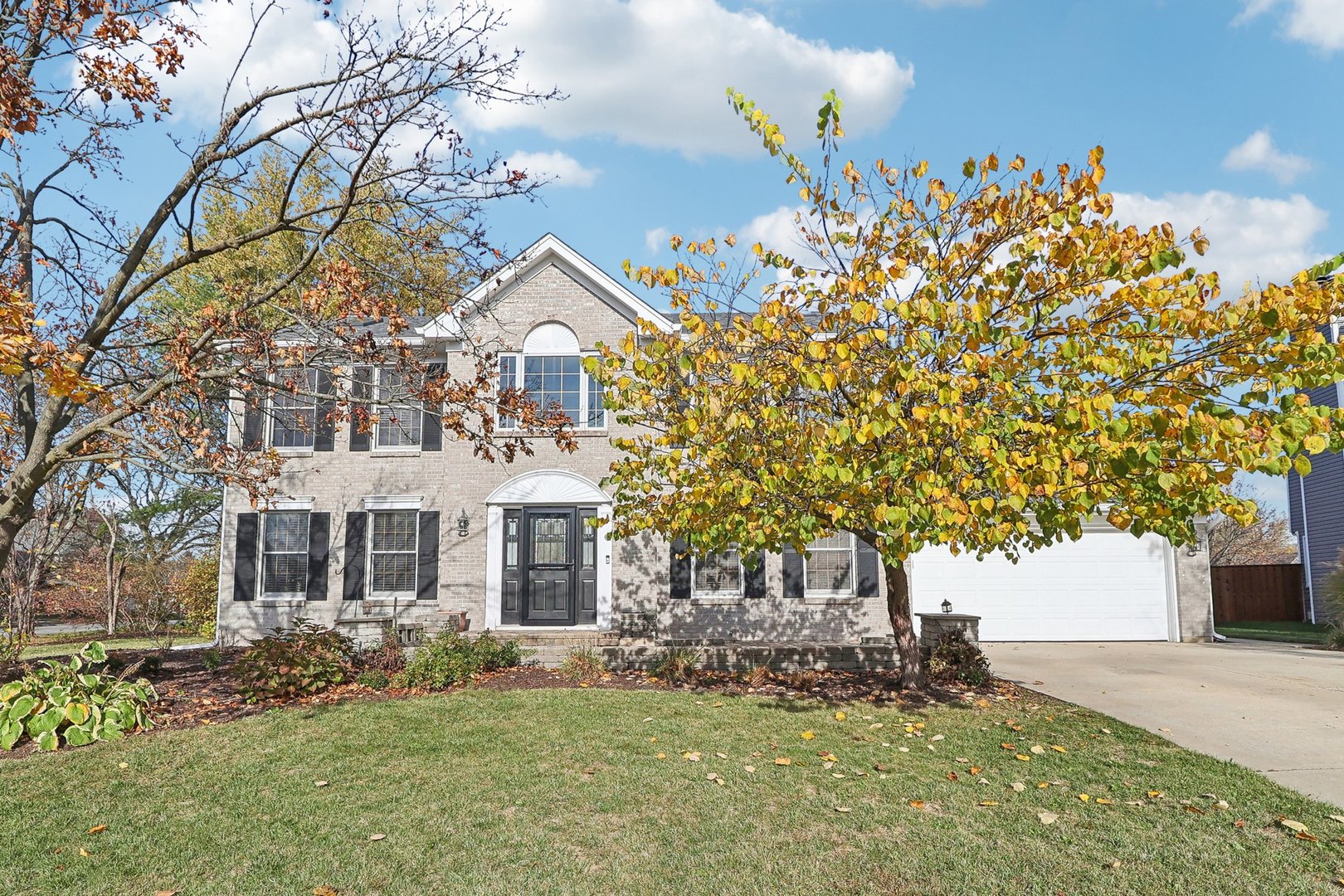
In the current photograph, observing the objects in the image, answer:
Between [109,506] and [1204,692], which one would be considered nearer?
[1204,692]

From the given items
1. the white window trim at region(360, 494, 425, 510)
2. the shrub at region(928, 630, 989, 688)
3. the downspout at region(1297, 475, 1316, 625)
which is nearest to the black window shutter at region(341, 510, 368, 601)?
the white window trim at region(360, 494, 425, 510)

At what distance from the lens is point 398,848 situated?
5230 mm

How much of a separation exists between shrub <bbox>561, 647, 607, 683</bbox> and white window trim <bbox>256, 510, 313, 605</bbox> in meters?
6.50

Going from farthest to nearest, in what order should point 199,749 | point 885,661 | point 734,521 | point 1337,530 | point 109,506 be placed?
point 109,506, point 1337,530, point 885,661, point 734,521, point 199,749

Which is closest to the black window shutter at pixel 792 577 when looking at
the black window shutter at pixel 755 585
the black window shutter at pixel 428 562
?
the black window shutter at pixel 755 585

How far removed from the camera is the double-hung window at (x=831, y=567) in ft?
49.3

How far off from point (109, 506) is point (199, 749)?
2003cm

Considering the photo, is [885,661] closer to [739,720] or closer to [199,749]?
[739,720]

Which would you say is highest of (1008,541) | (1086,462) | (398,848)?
(1086,462)

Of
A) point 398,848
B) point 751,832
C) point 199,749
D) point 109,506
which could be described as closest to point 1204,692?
point 751,832

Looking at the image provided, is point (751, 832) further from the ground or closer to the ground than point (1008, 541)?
closer to the ground

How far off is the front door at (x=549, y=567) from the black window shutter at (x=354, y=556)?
9.48 ft

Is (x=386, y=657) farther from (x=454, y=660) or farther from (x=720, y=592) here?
(x=720, y=592)

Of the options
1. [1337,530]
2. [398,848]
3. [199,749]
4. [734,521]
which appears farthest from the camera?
[1337,530]
